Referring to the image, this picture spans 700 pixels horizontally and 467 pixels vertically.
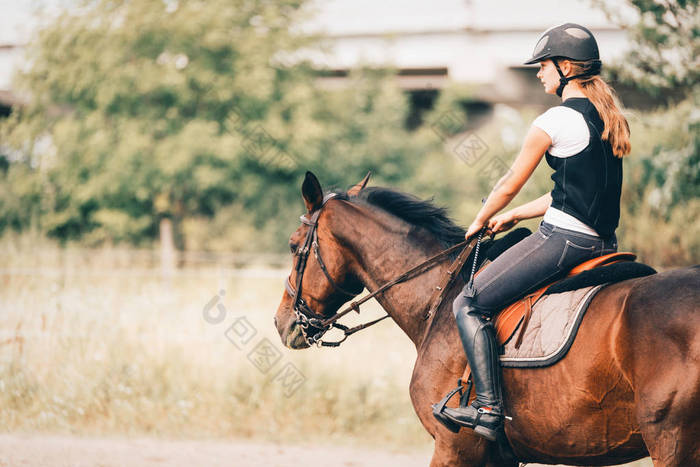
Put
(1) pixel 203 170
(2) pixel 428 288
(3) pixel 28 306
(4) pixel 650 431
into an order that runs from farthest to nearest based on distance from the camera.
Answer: (1) pixel 203 170, (3) pixel 28 306, (2) pixel 428 288, (4) pixel 650 431

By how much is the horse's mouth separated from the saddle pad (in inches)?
54.7

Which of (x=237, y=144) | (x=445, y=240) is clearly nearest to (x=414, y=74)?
(x=237, y=144)

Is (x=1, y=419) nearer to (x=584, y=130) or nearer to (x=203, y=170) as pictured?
(x=584, y=130)

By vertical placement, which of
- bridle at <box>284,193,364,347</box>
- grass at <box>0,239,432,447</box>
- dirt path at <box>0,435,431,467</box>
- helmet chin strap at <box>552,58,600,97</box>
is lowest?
grass at <box>0,239,432,447</box>

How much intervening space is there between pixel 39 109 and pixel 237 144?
649 cm

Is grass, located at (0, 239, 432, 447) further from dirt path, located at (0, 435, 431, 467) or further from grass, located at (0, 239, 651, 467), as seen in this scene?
dirt path, located at (0, 435, 431, 467)

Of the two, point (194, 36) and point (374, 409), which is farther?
point (194, 36)

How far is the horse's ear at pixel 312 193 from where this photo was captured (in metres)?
4.19

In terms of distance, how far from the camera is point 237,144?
19734mm

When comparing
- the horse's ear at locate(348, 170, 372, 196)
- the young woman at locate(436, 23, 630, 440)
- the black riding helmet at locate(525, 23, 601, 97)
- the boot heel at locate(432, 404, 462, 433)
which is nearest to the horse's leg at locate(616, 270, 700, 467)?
the young woman at locate(436, 23, 630, 440)

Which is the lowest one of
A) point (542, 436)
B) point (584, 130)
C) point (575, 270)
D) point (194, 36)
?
point (194, 36)

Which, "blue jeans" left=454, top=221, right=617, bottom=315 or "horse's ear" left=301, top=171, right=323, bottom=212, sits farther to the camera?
"horse's ear" left=301, top=171, right=323, bottom=212

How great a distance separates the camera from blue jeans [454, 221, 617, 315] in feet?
11.3

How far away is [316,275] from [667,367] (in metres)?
2.14
